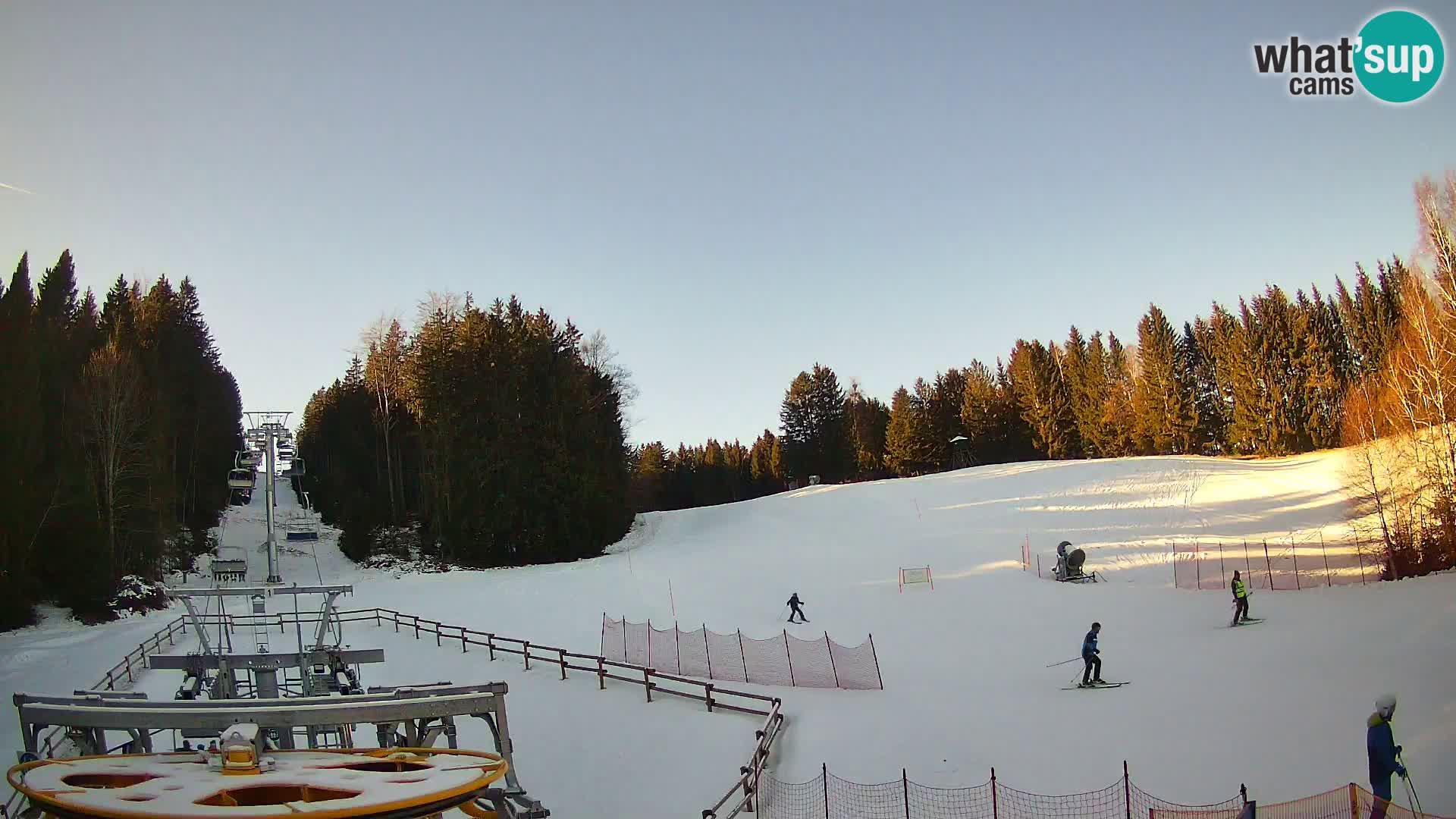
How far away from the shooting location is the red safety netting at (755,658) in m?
18.4

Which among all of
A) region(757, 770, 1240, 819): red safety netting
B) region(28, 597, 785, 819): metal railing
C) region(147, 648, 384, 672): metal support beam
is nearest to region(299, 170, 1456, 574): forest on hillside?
region(28, 597, 785, 819): metal railing

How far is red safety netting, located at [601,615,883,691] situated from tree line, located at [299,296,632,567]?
20.9m

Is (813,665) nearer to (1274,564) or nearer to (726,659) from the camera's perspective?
(726,659)

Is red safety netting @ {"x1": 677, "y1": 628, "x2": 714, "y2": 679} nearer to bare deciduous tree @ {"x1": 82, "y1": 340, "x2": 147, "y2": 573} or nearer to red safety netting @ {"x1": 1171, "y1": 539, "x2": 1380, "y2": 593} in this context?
red safety netting @ {"x1": 1171, "y1": 539, "x2": 1380, "y2": 593}

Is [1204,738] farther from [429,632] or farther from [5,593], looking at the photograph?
[5,593]

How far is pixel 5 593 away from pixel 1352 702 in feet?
114

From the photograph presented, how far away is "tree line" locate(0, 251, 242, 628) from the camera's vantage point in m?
27.1

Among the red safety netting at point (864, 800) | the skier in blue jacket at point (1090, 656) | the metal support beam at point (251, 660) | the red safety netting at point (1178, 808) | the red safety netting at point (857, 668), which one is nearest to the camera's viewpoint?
the red safety netting at point (1178, 808)


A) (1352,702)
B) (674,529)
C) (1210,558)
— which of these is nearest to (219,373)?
(674,529)

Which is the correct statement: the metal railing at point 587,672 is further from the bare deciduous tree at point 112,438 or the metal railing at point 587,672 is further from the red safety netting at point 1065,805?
the bare deciduous tree at point 112,438

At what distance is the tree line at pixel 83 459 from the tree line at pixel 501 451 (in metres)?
9.91

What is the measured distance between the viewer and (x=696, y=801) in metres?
12.4

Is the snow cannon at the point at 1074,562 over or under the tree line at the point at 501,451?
under

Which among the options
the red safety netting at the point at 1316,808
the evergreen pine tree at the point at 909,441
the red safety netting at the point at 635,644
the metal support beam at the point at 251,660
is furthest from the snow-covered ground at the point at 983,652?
the evergreen pine tree at the point at 909,441
